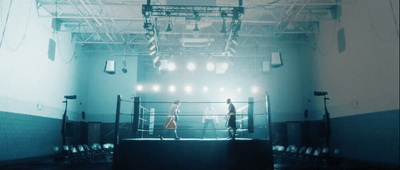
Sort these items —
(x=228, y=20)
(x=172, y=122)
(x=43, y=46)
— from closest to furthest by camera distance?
(x=172, y=122) < (x=43, y=46) < (x=228, y=20)

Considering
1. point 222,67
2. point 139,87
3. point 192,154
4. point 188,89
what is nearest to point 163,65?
point 222,67

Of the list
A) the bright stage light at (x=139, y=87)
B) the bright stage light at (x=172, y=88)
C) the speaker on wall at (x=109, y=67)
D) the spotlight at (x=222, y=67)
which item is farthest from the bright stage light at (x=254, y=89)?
the speaker on wall at (x=109, y=67)

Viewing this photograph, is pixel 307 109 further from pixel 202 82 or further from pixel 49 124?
pixel 49 124

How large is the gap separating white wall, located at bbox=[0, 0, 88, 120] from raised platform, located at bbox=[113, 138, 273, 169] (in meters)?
4.94

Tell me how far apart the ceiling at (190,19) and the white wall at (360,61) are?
86cm

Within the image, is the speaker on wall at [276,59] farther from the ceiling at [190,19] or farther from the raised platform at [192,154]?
the raised platform at [192,154]

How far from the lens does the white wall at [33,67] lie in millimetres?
8320

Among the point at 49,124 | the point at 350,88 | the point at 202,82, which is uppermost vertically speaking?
the point at 202,82

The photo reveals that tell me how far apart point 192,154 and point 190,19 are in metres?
4.44

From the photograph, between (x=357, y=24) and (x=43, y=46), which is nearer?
(x=357, y=24)

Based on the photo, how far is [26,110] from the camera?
9.29 m

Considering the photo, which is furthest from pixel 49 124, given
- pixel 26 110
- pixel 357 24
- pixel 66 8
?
pixel 357 24

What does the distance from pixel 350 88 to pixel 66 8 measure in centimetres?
1032

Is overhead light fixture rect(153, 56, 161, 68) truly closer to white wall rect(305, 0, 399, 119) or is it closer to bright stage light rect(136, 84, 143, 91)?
bright stage light rect(136, 84, 143, 91)
